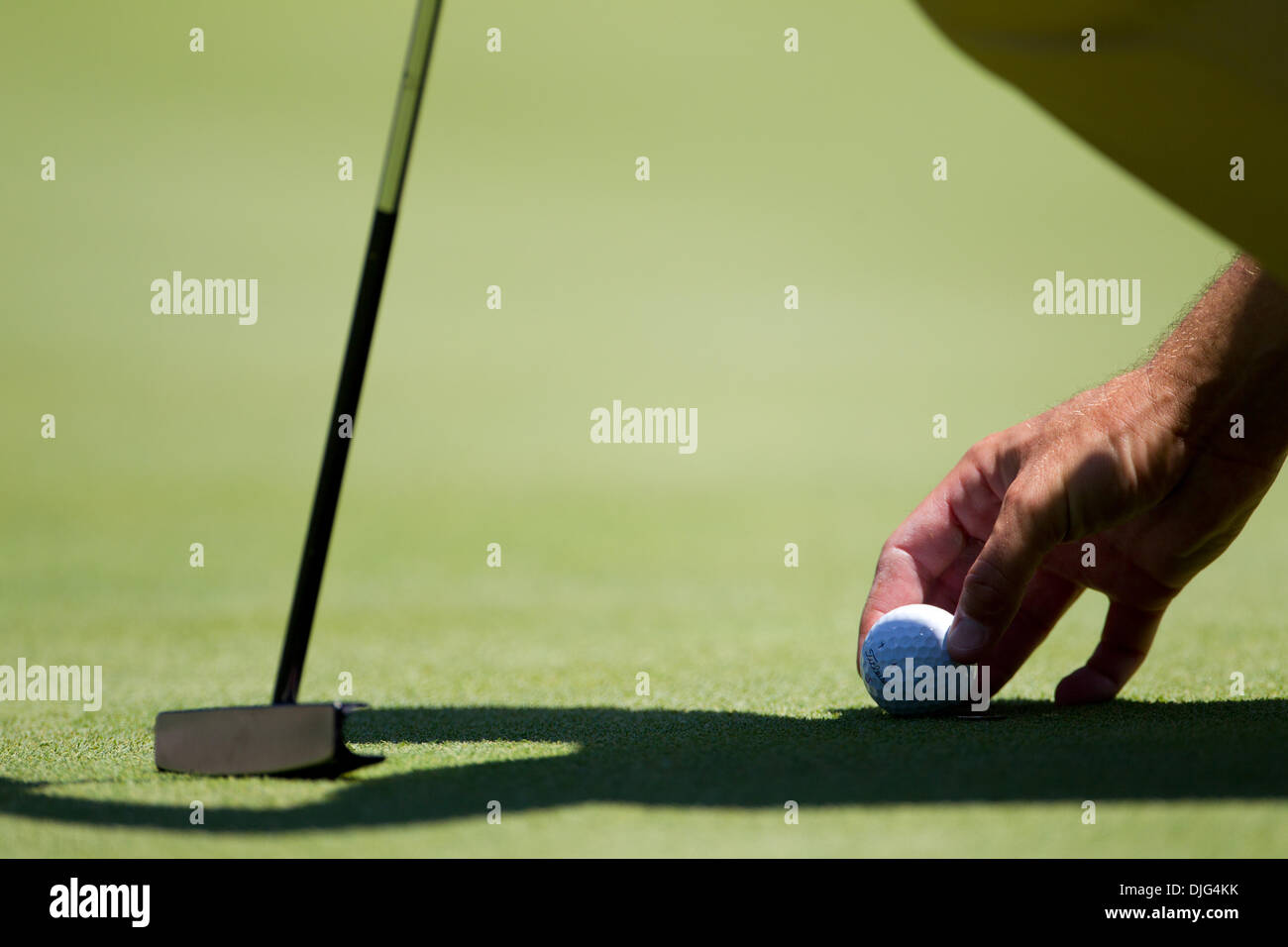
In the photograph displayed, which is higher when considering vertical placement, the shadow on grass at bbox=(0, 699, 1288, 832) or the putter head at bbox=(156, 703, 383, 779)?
the putter head at bbox=(156, 703, 383, 779)

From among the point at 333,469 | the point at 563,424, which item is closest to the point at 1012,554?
the point at 333,469

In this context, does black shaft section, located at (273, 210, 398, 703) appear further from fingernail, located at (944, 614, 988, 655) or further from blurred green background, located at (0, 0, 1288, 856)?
fingernail, located at (944, 614, 988, 655)

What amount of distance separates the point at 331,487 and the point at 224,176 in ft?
21.9

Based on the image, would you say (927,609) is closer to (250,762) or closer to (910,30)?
(250,762)

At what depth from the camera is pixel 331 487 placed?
1642mm

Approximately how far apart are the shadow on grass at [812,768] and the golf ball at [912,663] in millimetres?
37

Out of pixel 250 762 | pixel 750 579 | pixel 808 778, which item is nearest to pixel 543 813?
pixel 808 778

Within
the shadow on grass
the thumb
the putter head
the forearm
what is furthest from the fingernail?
the putter head

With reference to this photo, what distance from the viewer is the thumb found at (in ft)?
5.14

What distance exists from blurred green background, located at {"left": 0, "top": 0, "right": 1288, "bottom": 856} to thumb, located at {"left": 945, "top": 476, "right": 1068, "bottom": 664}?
18 cm

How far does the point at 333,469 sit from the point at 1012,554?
0.96 m

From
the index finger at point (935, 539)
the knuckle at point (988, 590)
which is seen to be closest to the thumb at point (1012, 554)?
the knuckle at point (988, 590)

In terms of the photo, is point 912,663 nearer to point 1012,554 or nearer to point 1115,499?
point 1012,554

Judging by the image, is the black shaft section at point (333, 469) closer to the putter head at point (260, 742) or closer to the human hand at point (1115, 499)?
the putter head at point (260, 742)
